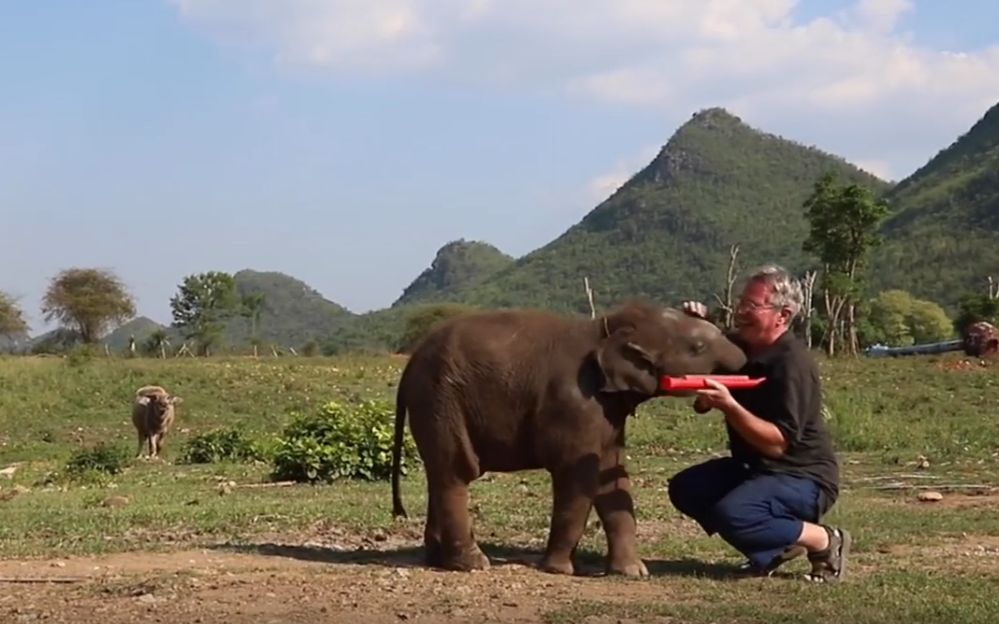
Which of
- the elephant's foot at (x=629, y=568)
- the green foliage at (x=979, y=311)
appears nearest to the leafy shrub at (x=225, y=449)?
the elephant's foot at (x=629, y=568)

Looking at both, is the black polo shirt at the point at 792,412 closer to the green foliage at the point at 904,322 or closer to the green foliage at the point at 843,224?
the green foliage at the point at 843,224

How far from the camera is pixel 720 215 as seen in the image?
421 feet

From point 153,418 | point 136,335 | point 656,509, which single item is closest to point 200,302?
point 136,335

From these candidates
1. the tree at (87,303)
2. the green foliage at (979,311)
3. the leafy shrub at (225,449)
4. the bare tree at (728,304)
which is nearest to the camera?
the bare tree at (728,304)

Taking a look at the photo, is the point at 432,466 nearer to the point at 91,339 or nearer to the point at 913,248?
the point at 91,339

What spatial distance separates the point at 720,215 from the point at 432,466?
400ft

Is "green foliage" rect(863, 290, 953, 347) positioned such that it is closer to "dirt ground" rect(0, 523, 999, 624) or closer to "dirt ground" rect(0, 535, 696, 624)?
"dirt ground" rect(0, 523, 999, 624)

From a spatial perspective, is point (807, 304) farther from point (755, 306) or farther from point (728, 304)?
point (755, 306)

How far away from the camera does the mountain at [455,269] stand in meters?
164

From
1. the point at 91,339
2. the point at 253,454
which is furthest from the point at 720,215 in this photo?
the point at 253,454

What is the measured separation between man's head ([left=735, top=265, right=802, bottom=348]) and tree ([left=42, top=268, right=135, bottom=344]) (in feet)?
210

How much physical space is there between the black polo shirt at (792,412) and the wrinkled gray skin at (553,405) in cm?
27

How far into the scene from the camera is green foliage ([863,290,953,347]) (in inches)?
2874

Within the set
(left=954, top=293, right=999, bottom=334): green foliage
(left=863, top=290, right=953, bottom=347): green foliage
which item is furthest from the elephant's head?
(left=863, top=290, right=953, bottom=347): green foliage
